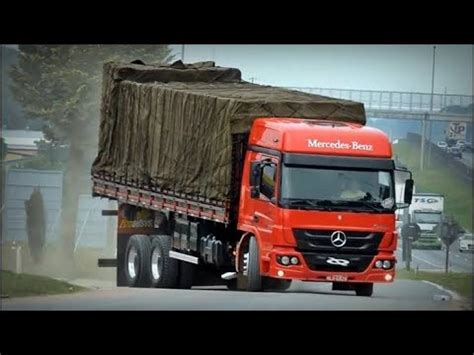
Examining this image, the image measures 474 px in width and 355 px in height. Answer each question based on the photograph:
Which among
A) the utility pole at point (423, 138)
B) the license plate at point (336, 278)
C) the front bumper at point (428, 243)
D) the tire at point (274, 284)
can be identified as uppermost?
the utility pole at point (423, 138)

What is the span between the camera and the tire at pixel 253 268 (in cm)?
2911

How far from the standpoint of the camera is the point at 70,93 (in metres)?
32.4

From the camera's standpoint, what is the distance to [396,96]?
31.7 metres

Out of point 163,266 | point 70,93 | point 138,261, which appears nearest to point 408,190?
point 163,266

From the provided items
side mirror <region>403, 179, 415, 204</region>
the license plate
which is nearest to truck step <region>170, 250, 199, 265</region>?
the license plate

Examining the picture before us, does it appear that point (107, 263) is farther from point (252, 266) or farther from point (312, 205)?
point (312, 205)

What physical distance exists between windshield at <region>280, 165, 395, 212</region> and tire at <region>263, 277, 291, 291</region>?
132 cm

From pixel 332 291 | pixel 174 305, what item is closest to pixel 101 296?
pixel 174 305

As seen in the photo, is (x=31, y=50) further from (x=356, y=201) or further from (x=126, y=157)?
(x=356, y=201)

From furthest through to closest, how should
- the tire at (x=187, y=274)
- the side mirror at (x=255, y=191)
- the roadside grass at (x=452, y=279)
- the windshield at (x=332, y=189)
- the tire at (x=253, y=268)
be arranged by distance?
the tire at (x=187, y=274), the roadside grass at (x=452, y=279), the tire at (x=253, y=268), the side mirror at (x=255, y=191), the windshield at (x=332, y=189)

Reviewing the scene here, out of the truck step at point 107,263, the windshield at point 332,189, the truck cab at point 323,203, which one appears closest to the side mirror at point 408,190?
the truck cab at point 323,203

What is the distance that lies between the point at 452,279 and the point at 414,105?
2.50 metres

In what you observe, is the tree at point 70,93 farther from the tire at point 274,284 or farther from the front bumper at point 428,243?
the front bumper at point 428,243

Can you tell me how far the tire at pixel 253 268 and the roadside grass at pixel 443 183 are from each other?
10.4 ft
